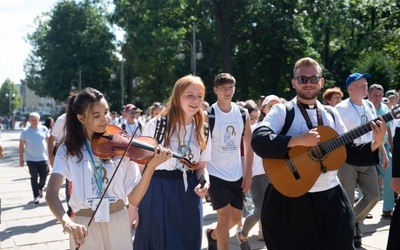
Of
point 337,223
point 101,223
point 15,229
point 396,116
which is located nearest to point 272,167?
point 337,223

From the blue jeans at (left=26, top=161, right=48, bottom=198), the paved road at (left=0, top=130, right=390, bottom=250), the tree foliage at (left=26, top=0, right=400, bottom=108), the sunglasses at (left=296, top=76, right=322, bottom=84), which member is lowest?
the paved road at (left=0, top=130, right=390, bottom=250)

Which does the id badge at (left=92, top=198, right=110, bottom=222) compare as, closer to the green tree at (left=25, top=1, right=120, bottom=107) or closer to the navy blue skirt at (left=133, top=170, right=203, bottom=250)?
the navy blue skirt at (left=133, top=170, right=203, bottom=250)

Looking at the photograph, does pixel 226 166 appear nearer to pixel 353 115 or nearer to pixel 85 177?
pixel 353 115

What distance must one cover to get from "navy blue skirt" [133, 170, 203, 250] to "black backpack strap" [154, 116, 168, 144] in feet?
0.94

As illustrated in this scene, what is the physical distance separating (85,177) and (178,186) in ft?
3.46

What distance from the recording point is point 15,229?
8.09 m

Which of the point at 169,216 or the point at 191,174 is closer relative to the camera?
the point at 169,216

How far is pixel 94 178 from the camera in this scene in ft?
10.8

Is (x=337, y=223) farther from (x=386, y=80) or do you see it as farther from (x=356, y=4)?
(x=356, y=4)

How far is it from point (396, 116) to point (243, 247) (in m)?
2.82

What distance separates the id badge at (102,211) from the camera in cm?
321

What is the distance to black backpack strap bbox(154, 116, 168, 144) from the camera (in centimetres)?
430

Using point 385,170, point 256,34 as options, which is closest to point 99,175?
point 385,170

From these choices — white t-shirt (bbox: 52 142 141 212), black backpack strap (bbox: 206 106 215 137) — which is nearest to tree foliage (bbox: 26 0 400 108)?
black backpack strap (bbox: 206 106 215 137)
